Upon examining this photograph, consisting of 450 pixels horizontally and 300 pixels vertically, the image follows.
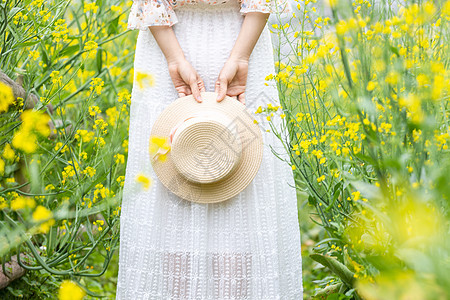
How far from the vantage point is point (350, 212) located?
4.56 feet

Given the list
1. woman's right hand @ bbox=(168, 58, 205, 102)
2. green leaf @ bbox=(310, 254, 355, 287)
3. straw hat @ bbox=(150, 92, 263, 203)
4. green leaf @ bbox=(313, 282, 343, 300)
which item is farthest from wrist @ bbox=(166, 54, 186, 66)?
green leaf @ bbox=(313, 282, 343, 300)

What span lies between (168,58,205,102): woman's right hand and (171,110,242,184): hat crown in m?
0.10

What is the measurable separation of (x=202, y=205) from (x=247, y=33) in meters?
0.51

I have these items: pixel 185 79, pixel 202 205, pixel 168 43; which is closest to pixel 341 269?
pixel 202 205

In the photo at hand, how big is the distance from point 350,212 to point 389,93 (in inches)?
24.3

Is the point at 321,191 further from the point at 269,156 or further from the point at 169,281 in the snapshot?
the point at 169,281

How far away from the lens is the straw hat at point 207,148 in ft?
4.89

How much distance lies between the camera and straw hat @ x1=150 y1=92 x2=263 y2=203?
1.49 meters

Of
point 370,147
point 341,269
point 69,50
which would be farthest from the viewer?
point 69,50

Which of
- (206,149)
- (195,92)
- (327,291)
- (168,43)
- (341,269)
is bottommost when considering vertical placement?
(327,291)

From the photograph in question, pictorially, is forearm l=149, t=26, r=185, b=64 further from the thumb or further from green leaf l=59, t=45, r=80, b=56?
green leaf l=59, t=45, r=80, b=56

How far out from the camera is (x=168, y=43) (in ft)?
5.20

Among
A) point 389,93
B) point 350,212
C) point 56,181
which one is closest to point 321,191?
point 350,212

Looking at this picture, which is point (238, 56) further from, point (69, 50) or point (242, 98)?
point (69, 50)
